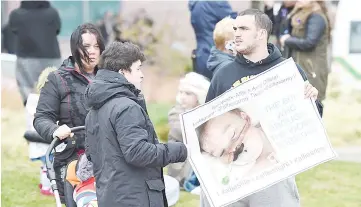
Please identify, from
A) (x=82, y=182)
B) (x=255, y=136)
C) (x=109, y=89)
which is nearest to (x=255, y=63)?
(x=255, y=136)

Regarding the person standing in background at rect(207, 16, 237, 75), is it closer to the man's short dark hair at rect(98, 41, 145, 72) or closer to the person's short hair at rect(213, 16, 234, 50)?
the person's short hair at rect(213, 16, 234, 50)

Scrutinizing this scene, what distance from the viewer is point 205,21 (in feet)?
30.9

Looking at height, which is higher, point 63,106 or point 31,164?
point 63,106

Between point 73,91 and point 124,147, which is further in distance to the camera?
point 73,91

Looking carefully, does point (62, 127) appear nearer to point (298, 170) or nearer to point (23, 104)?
point (298, 170)

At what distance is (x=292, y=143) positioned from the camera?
5.04 metres

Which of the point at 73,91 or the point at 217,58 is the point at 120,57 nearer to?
the point at 73,91

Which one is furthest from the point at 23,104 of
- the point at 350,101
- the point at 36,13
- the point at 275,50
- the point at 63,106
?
the point at 275,50

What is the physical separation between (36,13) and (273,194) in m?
6.84

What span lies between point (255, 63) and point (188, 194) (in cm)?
342

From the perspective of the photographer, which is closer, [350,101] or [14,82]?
[350,101]

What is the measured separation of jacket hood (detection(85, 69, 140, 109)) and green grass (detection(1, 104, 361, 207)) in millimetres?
3368

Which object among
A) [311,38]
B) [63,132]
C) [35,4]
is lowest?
[311,38]

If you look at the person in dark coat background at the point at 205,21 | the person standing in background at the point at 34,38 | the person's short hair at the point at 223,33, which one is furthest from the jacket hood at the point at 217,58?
the person standing in background at the point at 34,38
